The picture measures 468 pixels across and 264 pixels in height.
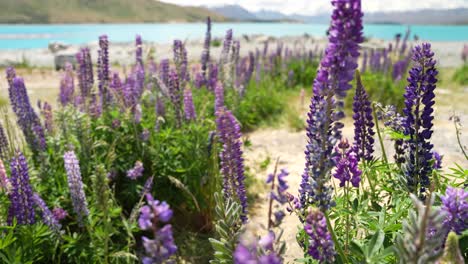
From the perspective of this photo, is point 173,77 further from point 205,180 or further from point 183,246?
point 183,246

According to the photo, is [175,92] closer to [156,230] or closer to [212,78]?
[212,78]

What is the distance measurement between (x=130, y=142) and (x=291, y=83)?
23.6ft

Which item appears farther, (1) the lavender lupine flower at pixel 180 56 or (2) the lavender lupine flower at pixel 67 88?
(2) the lavender lupine flower at pixel 67 88

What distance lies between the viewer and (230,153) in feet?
6.64

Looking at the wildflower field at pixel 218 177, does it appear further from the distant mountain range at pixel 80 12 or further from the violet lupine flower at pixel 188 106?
the distant mountain range at pixel 80 12

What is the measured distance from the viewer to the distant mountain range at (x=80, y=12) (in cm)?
15825

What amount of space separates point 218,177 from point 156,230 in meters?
1.04

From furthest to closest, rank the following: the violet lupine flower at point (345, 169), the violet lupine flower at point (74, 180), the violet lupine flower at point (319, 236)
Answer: the violet lupine flower at point (74, 180)
the violet lupine flower at point (345, 169)
the violet lupine flower at point (319, 236)

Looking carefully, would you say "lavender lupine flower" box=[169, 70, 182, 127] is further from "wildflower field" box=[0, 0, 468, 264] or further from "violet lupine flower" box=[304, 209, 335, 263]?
"violet lupine flower" box=[304, 209, 335, 263]

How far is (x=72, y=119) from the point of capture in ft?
13.6

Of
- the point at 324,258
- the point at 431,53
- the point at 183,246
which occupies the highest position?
the point at 431,53

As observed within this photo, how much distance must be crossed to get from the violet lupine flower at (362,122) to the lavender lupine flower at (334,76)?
0.90 m

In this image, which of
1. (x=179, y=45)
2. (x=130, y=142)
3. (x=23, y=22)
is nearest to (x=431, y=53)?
(x=130, y=142)

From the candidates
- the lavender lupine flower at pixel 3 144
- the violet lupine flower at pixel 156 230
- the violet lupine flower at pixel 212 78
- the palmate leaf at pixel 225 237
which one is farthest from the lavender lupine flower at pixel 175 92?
the violet lupine flower at pixel 156 230
